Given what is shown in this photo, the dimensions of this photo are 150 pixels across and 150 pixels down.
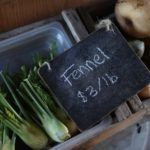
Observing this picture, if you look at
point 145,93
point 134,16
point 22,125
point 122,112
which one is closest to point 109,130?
point 122,112

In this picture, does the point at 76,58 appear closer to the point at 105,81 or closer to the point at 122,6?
the point at 105,81

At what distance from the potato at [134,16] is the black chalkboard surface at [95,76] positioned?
158mm

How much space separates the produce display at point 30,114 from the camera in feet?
3.44

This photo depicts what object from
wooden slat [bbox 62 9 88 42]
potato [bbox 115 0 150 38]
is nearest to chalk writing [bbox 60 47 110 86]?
wooden slat [bbox 62 9 88 42]

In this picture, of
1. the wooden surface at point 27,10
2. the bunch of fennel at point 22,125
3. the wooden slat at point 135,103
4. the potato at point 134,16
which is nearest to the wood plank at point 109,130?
the wooden slat at point 135,103

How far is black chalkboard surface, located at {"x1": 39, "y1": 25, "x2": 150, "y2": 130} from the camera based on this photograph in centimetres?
108

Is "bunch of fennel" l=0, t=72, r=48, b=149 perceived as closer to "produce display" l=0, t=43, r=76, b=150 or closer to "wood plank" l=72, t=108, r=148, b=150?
"produce display" l=0, t=43, r=76, b=150

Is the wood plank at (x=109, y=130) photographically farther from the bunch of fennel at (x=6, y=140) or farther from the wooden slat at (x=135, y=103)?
the bunch of fennel at (x=6, y=140)

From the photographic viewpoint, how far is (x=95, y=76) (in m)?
1.10

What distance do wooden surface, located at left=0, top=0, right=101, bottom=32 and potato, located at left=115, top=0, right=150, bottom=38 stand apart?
17 centimetres

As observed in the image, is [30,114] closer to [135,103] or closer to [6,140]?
[6,140]

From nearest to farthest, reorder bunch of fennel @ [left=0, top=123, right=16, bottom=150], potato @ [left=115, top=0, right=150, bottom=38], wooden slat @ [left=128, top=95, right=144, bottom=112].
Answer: bunch of fennel @ [left=0, top=123, right=16, bottom=150]
wooden slat @ [left=128, top=95, right=144, bottom=112]
potato @ [left=115, top=0, right=150, bottom=38]

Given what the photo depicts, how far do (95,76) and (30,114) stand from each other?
246 mm

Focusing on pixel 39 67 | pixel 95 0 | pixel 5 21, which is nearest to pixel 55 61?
pixel 39 67
